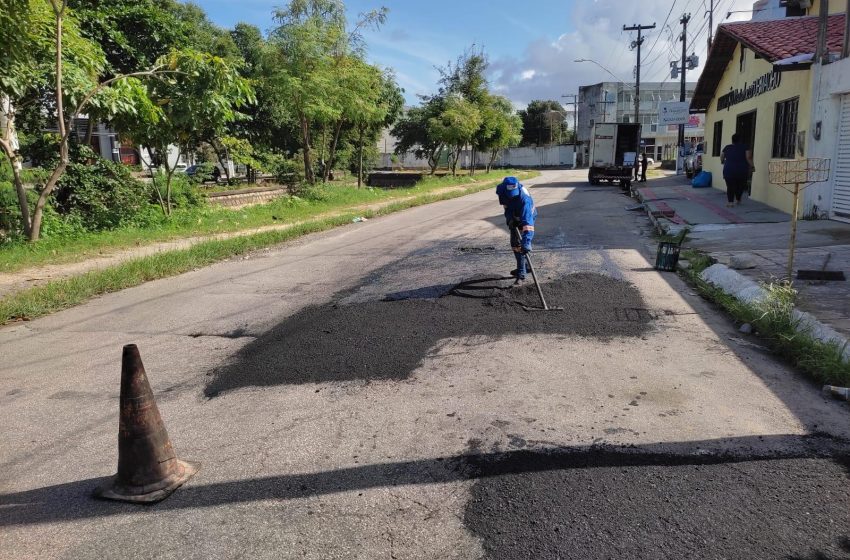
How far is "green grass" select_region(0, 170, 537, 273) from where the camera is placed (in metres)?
10.6

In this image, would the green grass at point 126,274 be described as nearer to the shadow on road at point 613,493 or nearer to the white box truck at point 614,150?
the shadow on road at point 613,493

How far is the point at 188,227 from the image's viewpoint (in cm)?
1468

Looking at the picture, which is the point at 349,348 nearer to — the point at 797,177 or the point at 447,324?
the point at 447,324

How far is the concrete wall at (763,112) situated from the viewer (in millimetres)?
12914

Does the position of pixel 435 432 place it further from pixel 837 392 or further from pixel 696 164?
pixel 696 164

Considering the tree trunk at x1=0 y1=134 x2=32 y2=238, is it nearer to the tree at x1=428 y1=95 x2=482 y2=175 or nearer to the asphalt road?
the asphalt road

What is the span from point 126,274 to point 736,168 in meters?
14.2

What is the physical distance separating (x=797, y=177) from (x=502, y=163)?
70974 mm

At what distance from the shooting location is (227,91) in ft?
40.6

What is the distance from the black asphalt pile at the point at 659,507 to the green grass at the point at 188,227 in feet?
31.9

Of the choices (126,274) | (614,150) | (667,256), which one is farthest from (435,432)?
(614,150)

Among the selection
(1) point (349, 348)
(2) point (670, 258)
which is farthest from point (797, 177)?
(1) point (349, 348)

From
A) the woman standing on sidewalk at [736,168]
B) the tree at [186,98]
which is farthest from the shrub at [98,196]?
the woman standing on sidewalk at [736,168]

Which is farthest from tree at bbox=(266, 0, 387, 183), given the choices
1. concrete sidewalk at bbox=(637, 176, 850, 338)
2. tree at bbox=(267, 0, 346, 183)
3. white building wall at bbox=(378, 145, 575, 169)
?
white building wall at bbox=(378, 145, 575, 169)
